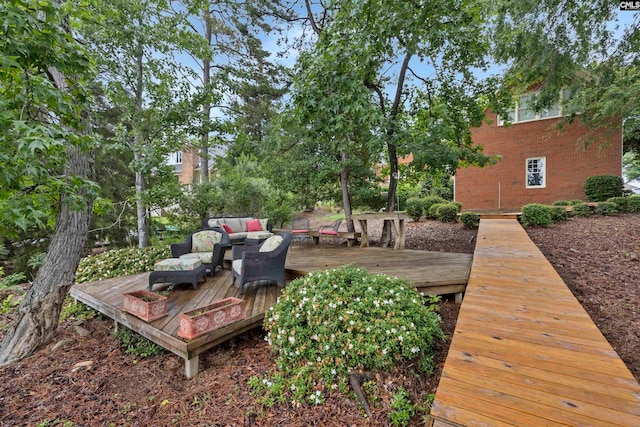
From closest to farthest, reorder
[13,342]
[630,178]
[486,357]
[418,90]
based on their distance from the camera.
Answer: [486,357]
[13,342]
[418,90]
[630,178]

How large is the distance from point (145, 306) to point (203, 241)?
2.27 m

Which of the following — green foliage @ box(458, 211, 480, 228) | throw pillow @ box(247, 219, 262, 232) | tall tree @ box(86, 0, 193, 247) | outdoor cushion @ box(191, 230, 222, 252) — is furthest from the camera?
green foliage @ box(458, 211, 480, 228)

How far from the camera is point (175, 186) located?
6.55 meters

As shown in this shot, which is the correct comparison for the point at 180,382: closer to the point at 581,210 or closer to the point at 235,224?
the point at 235,224

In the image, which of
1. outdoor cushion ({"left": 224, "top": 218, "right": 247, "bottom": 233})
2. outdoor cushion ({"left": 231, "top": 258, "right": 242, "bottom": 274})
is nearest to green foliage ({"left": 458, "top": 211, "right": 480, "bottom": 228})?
outdoor cushion ({"left": 224, "top": 218, "right": 247, "bottom": 233})

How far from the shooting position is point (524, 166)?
12133mm

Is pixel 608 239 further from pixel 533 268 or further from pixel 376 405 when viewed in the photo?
pixel 376 405

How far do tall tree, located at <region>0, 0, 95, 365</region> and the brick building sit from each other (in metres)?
13.1

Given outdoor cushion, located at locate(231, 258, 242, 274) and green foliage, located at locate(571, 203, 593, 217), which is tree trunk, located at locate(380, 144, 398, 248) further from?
green foliage, located at locate(571, 203, 593, 217)

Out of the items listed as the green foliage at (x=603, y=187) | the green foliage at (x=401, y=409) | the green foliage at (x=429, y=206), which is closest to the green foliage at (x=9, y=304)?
the green foliage at (x=401, y=409)

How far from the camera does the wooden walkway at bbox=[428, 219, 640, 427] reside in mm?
1329

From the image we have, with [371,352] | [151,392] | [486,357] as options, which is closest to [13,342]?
[151,392]

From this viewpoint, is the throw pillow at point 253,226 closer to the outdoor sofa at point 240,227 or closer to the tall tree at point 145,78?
the outdoor sofa at point 240,227

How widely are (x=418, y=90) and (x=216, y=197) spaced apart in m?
6.34
